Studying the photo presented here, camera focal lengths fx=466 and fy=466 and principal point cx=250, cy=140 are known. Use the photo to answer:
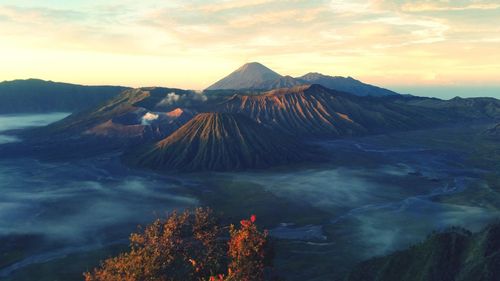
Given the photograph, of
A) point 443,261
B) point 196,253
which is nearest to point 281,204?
point 443,261

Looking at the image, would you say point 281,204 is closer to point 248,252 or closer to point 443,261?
point 443,261

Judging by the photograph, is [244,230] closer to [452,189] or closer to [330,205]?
[330,205]

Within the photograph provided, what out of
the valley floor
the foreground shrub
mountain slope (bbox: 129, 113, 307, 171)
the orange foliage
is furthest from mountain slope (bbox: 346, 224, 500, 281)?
mountain slope (bbox: 129, 113, 307, 171)

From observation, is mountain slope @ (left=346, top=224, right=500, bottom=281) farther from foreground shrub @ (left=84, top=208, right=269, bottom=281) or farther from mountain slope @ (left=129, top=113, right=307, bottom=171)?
mountain slope @ (left=129, top=113, right=307, bottom=171)

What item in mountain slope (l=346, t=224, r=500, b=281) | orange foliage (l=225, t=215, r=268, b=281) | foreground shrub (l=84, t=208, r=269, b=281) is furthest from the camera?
mountain slope (l=346, t=224, r=500, b=281)

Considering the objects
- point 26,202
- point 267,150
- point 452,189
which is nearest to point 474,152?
point 452,189
